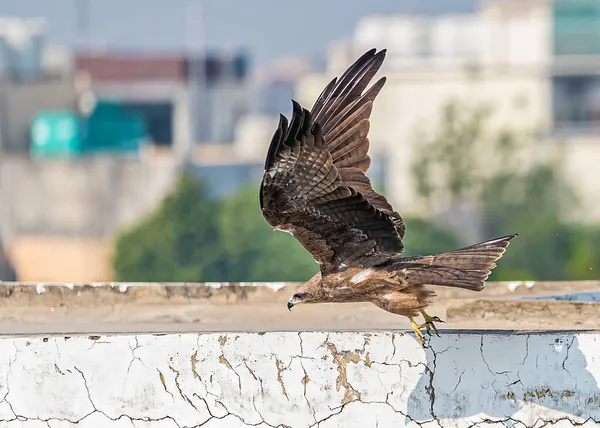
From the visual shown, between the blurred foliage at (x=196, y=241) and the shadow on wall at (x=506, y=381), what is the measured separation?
3578 cm

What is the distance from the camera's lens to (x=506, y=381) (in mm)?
6777

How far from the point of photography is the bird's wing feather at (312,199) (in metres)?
6.55

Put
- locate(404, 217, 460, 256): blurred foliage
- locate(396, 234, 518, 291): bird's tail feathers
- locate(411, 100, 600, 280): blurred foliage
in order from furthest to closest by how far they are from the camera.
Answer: locate(411, 100, 600, 280): blurred foliage < locate(404, 217, 460, 256): blurred foliage < locate(396, 234, 518, 291): bird's tail feathers

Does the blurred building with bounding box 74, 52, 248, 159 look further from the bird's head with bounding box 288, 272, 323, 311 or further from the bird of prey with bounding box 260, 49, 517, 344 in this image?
the bird's head with bounding box 288, 272, 323, 311

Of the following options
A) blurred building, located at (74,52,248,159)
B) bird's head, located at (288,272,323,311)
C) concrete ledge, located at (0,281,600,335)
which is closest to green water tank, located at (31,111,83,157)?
blurred building, located at (74,52,248,159)

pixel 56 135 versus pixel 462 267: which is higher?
pixel 462 267

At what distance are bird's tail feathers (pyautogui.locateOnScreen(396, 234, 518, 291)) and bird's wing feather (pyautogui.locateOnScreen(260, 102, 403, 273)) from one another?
18 cm

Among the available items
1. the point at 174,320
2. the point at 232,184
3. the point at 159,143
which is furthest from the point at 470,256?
the point at 159,143

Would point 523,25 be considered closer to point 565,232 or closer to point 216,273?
point 565,232

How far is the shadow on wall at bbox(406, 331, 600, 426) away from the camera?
22.1 ft

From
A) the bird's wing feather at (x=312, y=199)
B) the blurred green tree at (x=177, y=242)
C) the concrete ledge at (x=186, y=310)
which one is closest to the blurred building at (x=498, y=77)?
the blurred green tree at (x=177, y=242)

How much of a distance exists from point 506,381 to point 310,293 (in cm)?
120

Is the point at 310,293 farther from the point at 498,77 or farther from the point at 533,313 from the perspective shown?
the point at 498,77

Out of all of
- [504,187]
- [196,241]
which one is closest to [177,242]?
[196,241]
